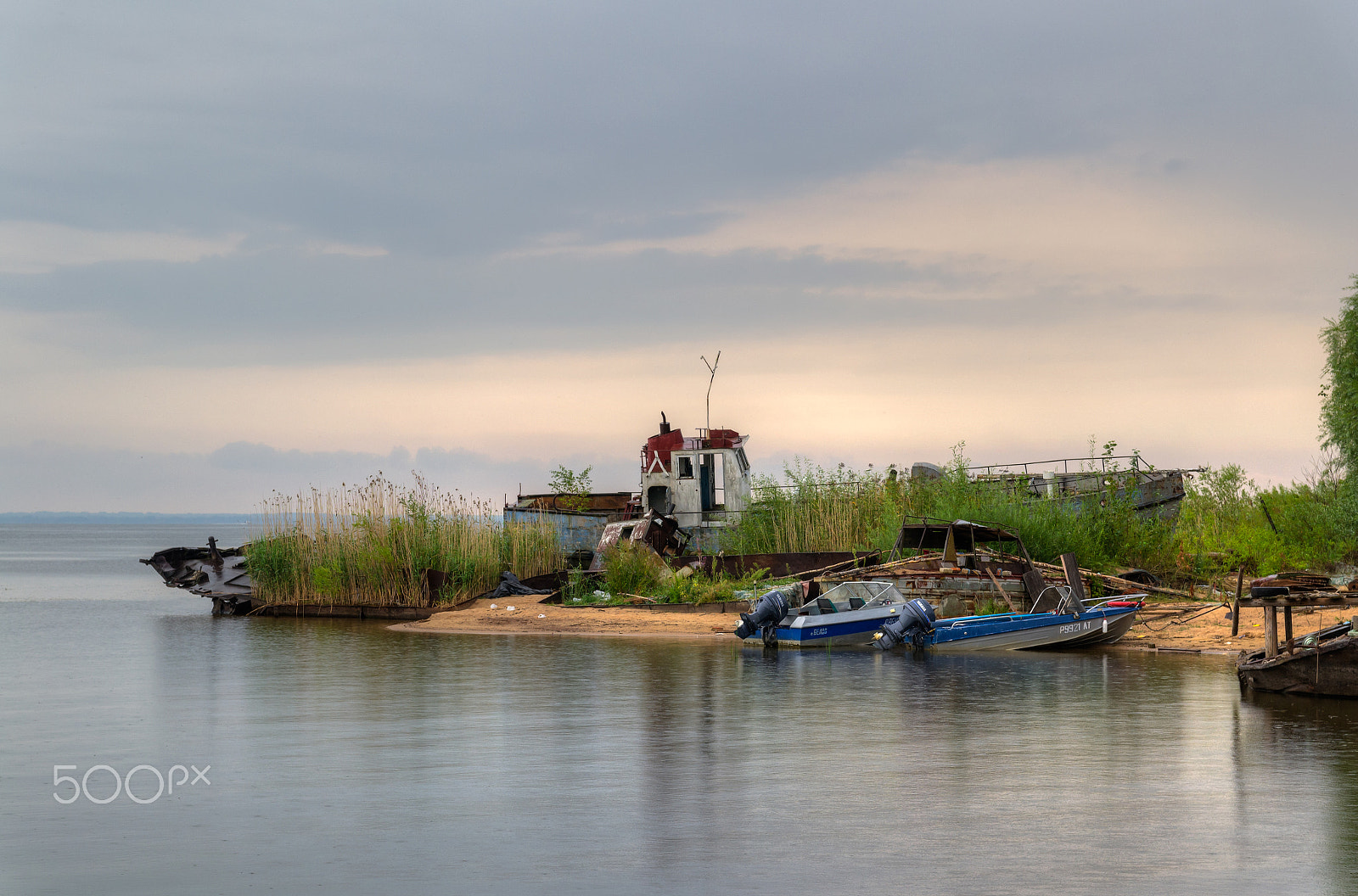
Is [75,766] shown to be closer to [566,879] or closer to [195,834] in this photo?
[195,834]

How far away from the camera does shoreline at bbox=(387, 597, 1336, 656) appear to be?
24875 mm

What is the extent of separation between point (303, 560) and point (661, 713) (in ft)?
70.5

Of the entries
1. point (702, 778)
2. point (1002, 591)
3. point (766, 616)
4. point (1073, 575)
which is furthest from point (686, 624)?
point (702, 778)

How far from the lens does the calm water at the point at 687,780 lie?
31.5 feet

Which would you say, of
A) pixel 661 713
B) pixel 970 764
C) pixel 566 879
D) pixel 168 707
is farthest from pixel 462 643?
pixel 566 879

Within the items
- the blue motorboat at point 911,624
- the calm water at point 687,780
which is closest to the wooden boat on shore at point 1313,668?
the calm water at point 687,780

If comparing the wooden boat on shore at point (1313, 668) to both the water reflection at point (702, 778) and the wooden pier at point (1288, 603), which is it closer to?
the wooden pier at point (1288, 603)

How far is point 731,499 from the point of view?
130ft

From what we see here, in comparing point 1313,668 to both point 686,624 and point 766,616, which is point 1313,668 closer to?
point 766,616

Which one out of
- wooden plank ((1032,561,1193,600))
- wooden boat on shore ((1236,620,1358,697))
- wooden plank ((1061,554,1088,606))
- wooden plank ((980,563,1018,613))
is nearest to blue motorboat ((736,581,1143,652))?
wooden plank ((1061,554,1088,606))

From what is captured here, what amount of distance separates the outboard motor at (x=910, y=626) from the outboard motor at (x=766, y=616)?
6.64 feet

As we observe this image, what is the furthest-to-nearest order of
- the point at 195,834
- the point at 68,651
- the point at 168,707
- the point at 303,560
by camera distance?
the point at 303,560, the point at 68,651, the point at 168,707, the point at 195,834

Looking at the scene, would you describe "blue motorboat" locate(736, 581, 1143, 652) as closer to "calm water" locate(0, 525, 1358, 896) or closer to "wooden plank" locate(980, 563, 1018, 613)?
"wooden plank" locate(980, 563, 1018, 613)

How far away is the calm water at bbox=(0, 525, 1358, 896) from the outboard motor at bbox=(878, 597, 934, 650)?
1.41 meters
